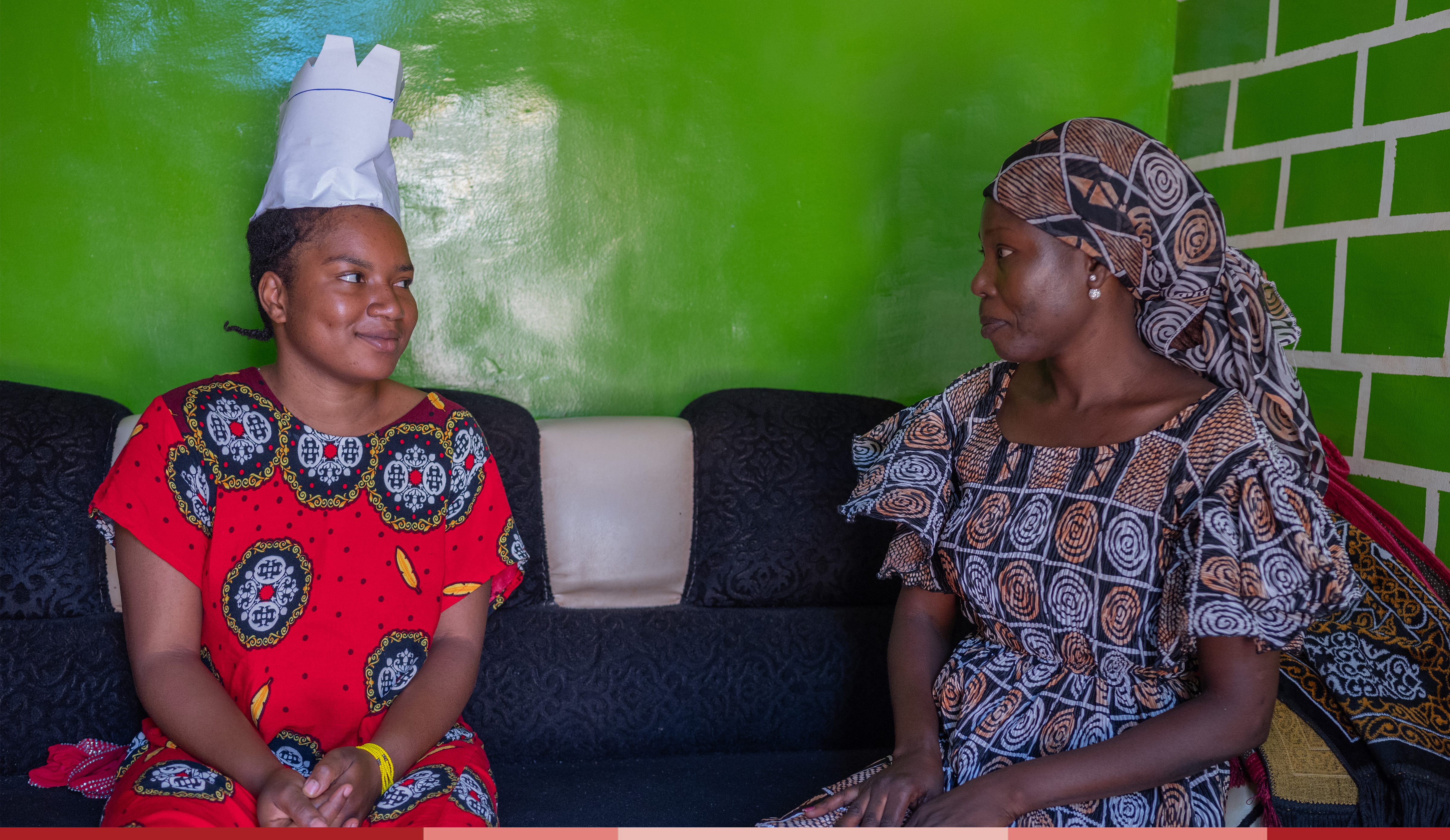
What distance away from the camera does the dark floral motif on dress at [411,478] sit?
1.46m

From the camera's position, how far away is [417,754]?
53.2 inches

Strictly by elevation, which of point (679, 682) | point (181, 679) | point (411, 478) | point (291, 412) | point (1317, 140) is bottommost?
point (679, 682)

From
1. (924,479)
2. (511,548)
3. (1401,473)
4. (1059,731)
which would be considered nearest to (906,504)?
(924,479)

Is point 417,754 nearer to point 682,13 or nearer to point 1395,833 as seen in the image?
point 1395,833

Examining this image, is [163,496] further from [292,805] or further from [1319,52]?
[1319,52]

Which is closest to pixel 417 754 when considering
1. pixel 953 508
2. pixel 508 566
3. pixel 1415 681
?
pixel 508 566

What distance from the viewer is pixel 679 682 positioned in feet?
6.09

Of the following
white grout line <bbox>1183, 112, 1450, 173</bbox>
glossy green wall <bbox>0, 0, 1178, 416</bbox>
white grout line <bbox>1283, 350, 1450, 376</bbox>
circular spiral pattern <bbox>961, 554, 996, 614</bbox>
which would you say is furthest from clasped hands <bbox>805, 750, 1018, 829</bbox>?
white grout line <bbox>1183, 112, 1450, 173</bbox>

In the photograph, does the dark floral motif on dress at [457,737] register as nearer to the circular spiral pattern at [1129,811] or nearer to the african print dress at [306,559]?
the african print dress at [306,559]

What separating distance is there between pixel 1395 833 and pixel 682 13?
6.12ft

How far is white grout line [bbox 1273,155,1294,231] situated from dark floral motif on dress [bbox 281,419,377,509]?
1.77 m

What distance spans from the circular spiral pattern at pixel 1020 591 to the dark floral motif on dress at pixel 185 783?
101 cm

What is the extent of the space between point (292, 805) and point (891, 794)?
28.7 inches

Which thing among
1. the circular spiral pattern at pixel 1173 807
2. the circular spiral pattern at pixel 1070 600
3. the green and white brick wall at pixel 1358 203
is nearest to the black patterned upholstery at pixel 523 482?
the circular spiral pattern at pixel 1070 600
